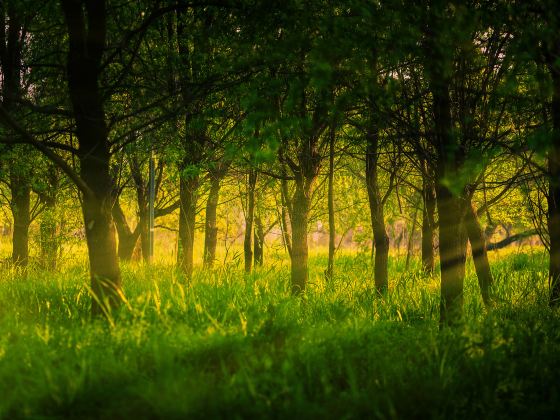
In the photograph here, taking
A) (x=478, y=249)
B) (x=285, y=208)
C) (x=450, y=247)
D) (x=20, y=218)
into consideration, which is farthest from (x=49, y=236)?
(x=450, y=247)

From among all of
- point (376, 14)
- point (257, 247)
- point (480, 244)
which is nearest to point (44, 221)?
point (257, 247)

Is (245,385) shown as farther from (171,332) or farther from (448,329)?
(448,329)

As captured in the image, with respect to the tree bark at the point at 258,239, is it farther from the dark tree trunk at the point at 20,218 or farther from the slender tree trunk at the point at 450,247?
the slender tree trunk at the point at 450,247

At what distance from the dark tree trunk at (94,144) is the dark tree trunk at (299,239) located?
11.4 ft

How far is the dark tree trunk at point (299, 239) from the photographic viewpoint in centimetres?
847

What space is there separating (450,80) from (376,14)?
2022 mm

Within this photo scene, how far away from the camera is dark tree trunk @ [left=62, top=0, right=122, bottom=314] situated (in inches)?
223

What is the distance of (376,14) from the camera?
13.4ft

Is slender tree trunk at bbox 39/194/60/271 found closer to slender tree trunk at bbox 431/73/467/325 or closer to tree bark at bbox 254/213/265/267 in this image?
tree bark at bbox 254/213/265/267

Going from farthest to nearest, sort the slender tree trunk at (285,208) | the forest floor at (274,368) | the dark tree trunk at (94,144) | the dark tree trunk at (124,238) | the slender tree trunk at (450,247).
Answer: the dark tree trunk at (124,238), the slender tree trunk at (285,208), the slender tree trunk at (450,247), the dark tree trunk at (94,144), the forest floor at (274,368)

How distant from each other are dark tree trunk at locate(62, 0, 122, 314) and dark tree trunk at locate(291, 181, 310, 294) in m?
3.48

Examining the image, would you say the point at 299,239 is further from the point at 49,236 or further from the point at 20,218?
the point at 49,236

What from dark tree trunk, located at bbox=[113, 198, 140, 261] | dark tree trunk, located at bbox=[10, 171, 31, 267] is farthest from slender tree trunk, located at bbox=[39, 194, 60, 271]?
dark tree trunk, located at bbox=[113, 198, 140, 261]

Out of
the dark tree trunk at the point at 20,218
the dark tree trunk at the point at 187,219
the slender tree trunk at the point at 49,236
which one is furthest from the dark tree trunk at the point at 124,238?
the dark tree trunk at the point at 187,219
